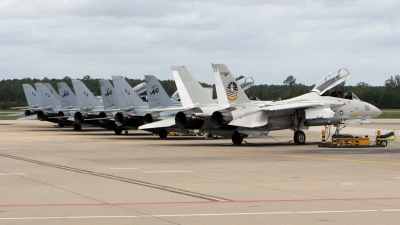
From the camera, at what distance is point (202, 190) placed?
47.5 feet

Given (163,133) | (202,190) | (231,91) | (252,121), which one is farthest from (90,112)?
(202,190)

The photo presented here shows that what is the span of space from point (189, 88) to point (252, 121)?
6.02 meters

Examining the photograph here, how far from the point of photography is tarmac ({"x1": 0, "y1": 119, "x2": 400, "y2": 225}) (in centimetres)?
1081

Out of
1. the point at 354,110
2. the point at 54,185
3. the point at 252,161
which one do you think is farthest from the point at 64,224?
the point at 354,110

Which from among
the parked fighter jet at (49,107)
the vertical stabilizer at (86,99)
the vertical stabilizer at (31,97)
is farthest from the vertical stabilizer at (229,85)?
the vertical stabilizer at (31,97)

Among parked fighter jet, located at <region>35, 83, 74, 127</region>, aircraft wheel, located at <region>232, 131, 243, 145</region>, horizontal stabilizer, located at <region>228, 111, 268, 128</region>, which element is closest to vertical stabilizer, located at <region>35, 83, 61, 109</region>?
parked fighter jet, located at <region>35, 83, 74, 127</region>

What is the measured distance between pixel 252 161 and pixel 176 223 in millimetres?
12921

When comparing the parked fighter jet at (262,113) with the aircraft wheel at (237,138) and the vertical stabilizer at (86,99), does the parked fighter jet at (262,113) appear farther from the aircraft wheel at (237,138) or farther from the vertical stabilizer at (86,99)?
the vertical stabilizer at (86,99)

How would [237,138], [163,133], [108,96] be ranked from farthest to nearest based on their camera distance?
[108,96] < [163,133] < [237,138]

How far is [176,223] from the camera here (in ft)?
33.2

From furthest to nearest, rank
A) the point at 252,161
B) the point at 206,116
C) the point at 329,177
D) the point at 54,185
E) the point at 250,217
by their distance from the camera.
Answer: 1. the point at 206,116
2. the point at 252,161
3. the point at 329,177
4. the point at 54,185
5. the point at 250,217

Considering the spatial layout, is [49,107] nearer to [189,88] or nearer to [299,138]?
[189,88]

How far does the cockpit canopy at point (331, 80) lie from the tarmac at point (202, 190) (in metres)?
9.91

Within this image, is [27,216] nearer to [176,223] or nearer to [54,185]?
[176,223]
